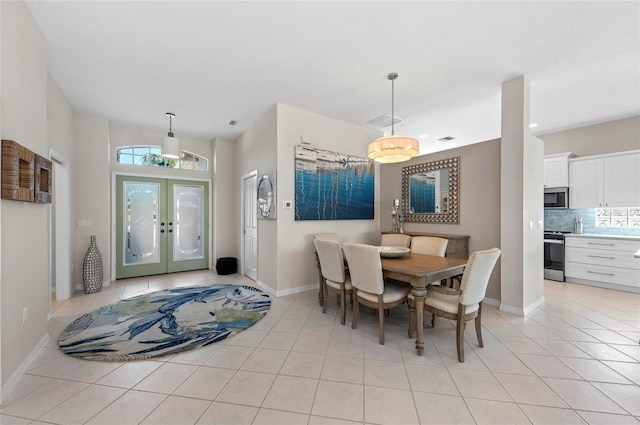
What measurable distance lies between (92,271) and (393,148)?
4880 mm

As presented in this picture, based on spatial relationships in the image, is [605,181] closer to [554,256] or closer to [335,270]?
[554,256]

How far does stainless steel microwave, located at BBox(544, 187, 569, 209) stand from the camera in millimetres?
4875

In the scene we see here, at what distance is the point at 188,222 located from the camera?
5.73 m

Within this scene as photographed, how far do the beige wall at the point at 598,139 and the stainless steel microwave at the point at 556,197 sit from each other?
733mm

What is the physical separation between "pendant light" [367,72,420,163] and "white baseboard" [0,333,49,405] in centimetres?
367

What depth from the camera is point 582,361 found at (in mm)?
2225

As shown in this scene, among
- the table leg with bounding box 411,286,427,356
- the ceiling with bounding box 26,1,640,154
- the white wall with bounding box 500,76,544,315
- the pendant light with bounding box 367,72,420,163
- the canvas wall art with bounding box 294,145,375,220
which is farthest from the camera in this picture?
the canvas wall art with bounding box 294,145,375,220

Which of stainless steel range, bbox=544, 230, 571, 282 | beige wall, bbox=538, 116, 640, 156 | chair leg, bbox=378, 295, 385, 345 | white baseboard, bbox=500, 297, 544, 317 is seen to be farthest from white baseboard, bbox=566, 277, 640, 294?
chair leg, bbox=378, 295, 385, 345

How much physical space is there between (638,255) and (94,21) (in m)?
Answer: 5.46

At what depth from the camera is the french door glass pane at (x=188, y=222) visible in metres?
5.58

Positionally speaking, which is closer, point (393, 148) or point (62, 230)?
point (393, 148)

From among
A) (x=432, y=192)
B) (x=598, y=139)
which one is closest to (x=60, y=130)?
(x=432, y=192)

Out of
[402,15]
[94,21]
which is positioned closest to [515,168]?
[402,15]

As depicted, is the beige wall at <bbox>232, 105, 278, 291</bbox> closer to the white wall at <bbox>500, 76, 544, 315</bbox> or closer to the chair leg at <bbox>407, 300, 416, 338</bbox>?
the chair leg at <bbox>407, 300, 416, 338</bbox>
